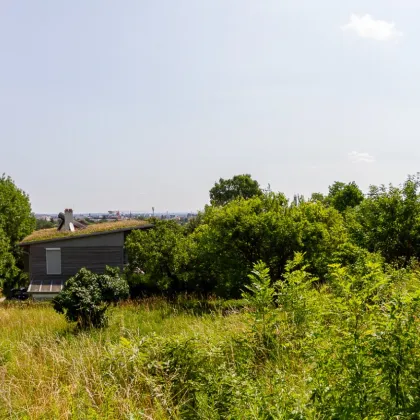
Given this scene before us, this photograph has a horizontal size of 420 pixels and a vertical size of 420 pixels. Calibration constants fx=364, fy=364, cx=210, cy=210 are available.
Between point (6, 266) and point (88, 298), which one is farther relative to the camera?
point (6, 266)

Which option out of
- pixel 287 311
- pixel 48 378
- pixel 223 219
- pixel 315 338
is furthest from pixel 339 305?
pixel 223 219

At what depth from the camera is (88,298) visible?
10.4 m

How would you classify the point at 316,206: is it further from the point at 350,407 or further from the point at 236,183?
the point at 236,183

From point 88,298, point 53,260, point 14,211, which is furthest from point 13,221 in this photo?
point 88,298

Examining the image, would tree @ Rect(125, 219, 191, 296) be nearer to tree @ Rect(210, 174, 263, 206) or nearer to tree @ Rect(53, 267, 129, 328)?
tree @ Rect(53, 267, 129, 328)

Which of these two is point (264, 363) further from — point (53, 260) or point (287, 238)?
point (53, 260)

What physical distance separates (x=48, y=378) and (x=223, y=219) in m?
9.00

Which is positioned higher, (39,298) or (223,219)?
(223,219)

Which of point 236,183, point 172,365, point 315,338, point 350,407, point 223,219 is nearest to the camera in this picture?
point 350,407

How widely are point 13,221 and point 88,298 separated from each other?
74.4 feet

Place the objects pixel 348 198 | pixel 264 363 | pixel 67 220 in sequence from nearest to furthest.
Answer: pixel 264 363 < pixel 67 220 < pixel 348 198

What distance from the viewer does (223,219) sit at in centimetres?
1302

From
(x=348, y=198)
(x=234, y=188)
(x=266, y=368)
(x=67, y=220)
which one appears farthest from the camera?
(x=234, y=188)

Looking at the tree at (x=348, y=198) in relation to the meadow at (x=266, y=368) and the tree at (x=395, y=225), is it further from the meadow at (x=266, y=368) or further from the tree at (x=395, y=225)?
the meadow at (x=266, y=368)
